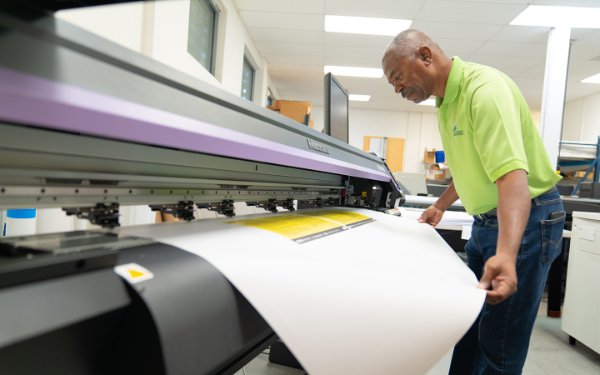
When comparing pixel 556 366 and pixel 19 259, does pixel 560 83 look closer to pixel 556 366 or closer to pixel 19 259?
pixel 556 366

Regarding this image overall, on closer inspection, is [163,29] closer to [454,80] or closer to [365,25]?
[454,80]

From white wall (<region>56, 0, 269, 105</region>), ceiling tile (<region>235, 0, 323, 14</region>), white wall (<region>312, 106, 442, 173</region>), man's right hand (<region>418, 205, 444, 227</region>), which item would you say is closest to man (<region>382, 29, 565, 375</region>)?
man's right hand (<region>418, 205, 444, 227</region>)

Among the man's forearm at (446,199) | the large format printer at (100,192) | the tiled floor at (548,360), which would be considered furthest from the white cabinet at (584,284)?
the large format printer at (100,192)

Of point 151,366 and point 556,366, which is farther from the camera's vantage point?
point 556,366

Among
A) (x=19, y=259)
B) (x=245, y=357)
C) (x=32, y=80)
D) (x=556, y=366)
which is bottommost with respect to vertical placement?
(x=556, y=366)

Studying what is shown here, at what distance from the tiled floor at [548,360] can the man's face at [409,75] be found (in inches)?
49.6

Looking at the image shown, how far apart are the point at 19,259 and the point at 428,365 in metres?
0.62

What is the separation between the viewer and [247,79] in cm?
588

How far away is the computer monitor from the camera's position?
1.71m

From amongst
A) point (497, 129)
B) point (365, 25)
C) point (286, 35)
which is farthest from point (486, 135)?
point (286, 35)

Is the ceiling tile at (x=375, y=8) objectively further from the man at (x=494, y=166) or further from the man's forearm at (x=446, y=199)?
the man at (x=494, y=166)

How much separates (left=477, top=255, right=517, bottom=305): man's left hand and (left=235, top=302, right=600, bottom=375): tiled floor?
1.17 meters

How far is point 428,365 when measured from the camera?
0.66m

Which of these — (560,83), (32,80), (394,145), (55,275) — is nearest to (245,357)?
(55,275)
